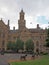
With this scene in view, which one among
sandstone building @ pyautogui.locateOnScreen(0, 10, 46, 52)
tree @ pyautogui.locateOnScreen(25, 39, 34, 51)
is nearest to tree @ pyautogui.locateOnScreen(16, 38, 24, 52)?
tree @ pyautogui.locateOnScreen(25, 39, 34, 51)

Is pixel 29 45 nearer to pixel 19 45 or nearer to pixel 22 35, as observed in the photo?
pixel 19 45

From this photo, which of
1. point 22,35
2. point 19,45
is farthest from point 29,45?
point 22,35

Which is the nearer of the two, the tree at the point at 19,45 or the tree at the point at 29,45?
the tree at the point at 19,45

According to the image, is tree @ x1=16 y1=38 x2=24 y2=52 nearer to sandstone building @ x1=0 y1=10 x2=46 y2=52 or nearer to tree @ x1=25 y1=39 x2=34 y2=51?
tree @ x1=25 y1=39 x2=34 y2=51

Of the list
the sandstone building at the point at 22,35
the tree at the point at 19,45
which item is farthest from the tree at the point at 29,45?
the sandstone building at the point at 22,35

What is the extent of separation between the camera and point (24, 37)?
449 feet

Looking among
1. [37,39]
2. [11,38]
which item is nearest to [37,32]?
[37,39]

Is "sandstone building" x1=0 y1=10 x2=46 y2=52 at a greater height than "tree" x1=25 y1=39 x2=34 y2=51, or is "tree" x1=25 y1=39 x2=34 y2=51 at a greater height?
"sandstone building" x1=0 y1=10 x2=46 y2=52

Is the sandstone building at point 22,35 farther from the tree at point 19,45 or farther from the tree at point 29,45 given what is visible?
the tree at point 19,45

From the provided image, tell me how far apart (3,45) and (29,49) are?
17846 millimetres

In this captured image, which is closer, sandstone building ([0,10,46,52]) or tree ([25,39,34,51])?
tree ([25,39,34,51])

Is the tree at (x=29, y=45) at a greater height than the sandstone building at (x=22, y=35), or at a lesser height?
lesser

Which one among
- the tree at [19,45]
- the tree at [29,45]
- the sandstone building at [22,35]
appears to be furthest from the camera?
the sandstone building at [22,35]

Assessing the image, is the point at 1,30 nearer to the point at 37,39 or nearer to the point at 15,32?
the point at 15,32
